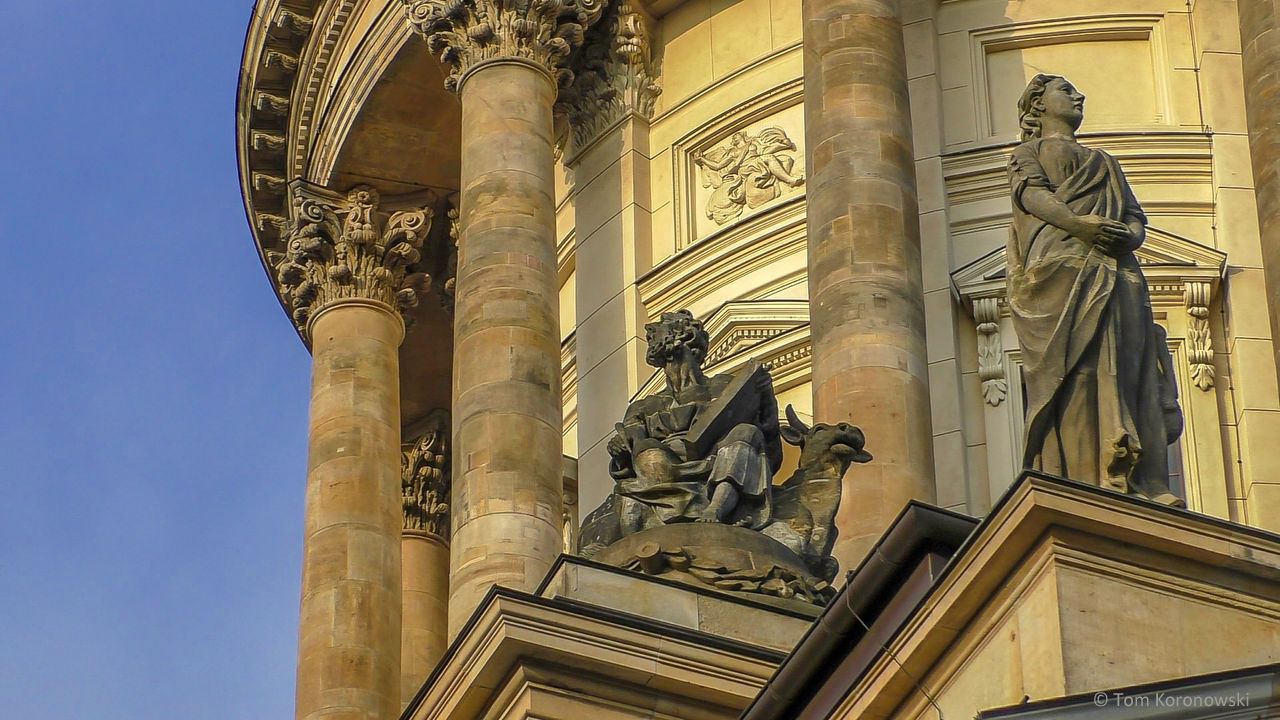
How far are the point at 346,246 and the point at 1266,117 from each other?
440 inches

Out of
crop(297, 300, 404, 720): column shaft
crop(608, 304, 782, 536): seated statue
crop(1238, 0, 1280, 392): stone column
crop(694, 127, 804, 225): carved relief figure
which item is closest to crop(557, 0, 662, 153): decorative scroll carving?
crop(694, 127, 804, 225): carved relief figure

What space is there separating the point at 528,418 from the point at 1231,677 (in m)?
16.0

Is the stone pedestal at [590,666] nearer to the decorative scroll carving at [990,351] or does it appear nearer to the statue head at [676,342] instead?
the statue head at [676,342]

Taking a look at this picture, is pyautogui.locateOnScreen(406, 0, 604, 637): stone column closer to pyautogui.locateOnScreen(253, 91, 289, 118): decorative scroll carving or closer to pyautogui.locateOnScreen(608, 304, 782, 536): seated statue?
pyautogui.locateOnScreen(253, 91, 289, 118): decorative scroll carving

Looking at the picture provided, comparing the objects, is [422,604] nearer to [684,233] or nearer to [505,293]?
[684,233]

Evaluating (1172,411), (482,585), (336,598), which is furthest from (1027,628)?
(336,598)

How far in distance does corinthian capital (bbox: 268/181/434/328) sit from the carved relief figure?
13.3 ft

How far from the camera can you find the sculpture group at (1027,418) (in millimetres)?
17688

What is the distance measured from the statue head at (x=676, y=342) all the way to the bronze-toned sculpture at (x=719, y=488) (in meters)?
0.01

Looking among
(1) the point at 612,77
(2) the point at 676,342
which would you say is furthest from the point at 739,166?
(2) the point at 676,342

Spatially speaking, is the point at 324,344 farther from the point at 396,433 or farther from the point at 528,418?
the point at 528,418

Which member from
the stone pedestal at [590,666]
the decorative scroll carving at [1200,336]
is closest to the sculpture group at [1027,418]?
the stone pedestal at [590,666]

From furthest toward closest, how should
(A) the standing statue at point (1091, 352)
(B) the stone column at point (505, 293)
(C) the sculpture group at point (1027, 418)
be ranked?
(B) the stone column at point (505, 293) → (C) the sculpture group at point (1027, 418) → (A) the standing statue at point (1091, 352)

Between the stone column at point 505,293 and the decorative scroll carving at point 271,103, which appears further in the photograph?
the decorative scroll carving at point 271,103
